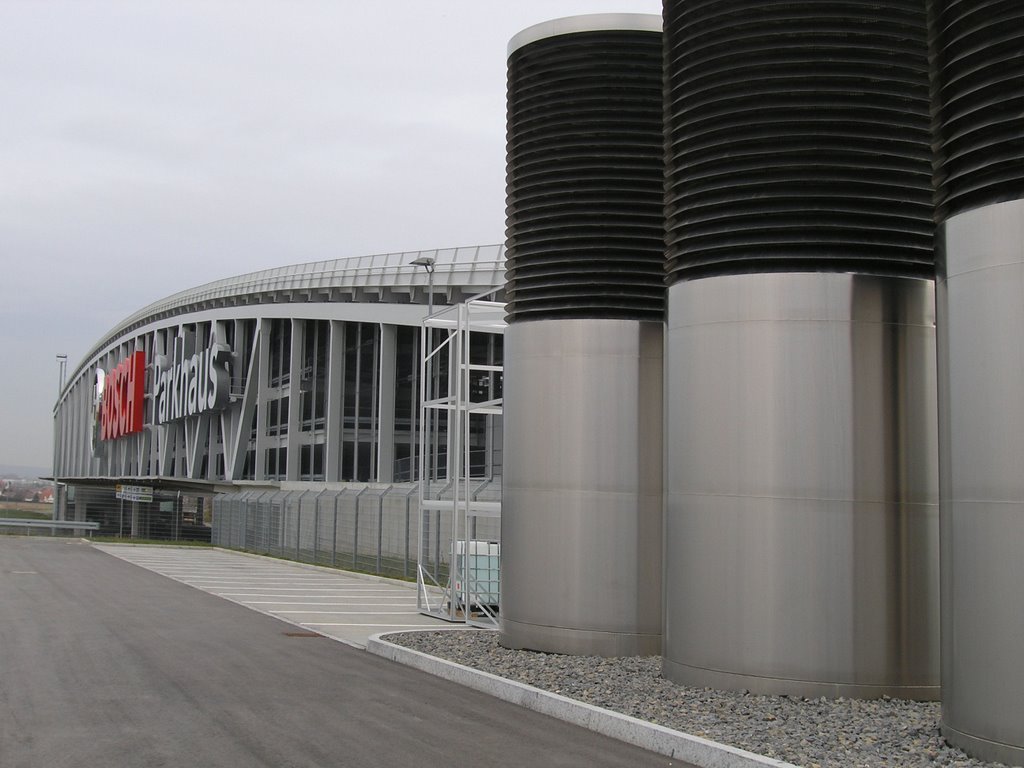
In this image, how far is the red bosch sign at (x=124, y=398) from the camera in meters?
83.8

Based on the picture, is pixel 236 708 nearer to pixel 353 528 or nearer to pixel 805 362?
pixel 805 362

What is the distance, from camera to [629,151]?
1487 centimetres

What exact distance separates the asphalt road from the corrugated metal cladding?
5.00m

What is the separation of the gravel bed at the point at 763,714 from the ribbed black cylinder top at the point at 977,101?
3.93 meters

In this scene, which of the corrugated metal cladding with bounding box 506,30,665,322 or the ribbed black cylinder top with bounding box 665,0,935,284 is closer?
the ribbed black cylinder top with bounding box 665,0,935,284

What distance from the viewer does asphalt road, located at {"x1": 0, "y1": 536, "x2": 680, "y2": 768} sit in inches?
344

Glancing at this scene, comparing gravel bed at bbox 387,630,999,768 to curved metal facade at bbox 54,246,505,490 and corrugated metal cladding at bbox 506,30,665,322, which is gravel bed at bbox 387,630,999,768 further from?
curved metal facade at bbox 54,246,505,490

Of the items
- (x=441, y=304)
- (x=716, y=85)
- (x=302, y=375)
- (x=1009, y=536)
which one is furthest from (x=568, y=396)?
(x=302, y=375)

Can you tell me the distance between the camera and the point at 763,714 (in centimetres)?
988

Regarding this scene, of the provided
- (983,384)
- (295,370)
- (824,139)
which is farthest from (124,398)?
(983,384)

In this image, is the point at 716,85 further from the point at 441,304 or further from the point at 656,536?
the point at 441,304

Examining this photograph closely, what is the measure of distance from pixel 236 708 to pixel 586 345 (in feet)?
20.0

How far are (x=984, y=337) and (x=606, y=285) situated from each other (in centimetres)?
668

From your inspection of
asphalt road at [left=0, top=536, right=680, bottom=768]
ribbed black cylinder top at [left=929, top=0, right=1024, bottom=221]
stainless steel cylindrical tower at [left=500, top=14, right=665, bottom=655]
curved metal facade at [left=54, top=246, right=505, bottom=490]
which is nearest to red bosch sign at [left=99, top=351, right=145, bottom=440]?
curved metal facade at [left=54, top=246, right=505, bottom=490]
